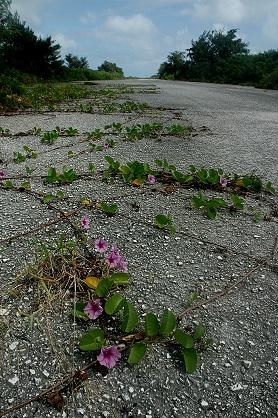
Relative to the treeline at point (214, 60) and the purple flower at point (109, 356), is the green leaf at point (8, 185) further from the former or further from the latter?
the treeline at point (214, 60)

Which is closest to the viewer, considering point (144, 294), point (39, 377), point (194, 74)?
point (39, 377)

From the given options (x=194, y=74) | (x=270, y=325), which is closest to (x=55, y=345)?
(x=270, y=325)

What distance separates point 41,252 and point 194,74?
3401 cm

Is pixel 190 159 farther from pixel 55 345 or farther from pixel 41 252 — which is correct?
pixel 55 345

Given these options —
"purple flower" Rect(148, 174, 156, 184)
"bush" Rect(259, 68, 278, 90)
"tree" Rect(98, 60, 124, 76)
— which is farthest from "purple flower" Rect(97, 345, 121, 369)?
"tree" Rect(98, 60, 124, 76)

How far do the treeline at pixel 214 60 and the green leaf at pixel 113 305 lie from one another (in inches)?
974

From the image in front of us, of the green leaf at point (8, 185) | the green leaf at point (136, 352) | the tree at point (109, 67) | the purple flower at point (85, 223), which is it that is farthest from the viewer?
the tree at point (109, 67)

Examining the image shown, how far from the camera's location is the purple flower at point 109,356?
1296 millimetres

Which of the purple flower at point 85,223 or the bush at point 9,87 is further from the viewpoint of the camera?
the bush at point 9,87

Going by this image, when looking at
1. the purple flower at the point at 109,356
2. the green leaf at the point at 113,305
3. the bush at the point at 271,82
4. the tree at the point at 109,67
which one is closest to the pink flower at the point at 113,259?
the green leaf at the point at 113,305

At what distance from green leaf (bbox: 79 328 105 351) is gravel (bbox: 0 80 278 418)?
0.04m

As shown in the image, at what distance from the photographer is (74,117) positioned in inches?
284

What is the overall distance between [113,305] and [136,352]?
22cm

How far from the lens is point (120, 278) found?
1701mm
